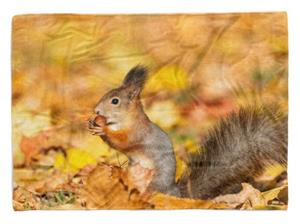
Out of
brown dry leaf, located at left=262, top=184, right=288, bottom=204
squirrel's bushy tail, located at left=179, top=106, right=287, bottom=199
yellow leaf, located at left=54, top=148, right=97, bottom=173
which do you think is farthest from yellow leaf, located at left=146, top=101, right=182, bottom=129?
brown dry leaf, located at left=262, top=184, right=288, bottom=204

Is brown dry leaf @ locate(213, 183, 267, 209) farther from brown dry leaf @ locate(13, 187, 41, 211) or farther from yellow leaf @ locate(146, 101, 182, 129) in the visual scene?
brown dry leaf @ locate(13, 187, 41, 211)

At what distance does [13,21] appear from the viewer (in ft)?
3.93

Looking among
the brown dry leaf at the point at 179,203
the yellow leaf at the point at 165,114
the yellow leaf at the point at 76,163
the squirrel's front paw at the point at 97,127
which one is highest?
the yellow leaf at the point at 165,114

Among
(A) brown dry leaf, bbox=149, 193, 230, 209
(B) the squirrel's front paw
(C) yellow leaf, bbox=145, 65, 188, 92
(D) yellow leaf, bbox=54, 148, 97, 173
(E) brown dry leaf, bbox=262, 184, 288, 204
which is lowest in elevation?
(A) brown dry leaf, bbox=149, 193, 230, 209

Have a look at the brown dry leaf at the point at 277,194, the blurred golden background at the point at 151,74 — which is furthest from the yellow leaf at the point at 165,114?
the brown dry leaf at the point at 277,194

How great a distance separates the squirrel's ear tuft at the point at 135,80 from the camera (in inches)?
46.1

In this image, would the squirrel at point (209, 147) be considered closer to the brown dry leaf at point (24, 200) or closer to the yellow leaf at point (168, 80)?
the yellow leaf at point (168, 80)

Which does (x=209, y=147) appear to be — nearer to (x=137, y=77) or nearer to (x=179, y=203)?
(x=179, y=203)

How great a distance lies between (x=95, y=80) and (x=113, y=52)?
0.31 feet

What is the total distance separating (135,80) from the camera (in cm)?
117

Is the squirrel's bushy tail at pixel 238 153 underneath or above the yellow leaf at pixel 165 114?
underneath

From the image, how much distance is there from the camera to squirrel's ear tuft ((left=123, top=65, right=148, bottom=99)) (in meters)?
1.17
